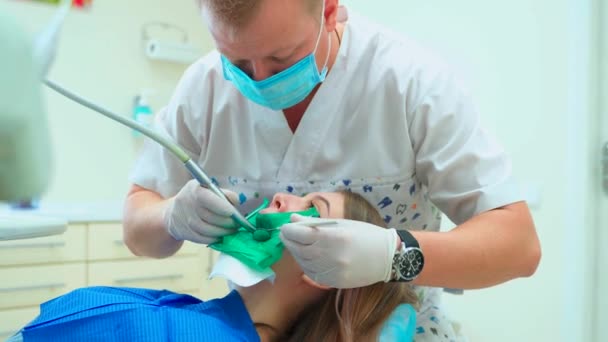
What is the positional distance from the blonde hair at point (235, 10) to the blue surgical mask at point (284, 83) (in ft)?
0.51

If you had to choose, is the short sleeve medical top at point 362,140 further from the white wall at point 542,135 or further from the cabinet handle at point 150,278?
the cabinet handle at point 150,278

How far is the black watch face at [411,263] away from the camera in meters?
1.13

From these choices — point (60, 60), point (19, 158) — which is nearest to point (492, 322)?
point (19, 158)

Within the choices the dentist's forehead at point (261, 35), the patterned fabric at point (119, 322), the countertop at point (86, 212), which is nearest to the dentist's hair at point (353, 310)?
the patterned fabric at point (119, 322)

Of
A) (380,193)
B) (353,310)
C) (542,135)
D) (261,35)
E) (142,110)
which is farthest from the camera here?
(142,110)

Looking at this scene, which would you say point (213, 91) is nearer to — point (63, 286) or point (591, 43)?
point (591, 43)

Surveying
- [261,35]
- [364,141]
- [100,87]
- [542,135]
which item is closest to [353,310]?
[364,141]

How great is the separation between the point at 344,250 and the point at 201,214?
1.06ft

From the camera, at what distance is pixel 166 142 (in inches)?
40.1

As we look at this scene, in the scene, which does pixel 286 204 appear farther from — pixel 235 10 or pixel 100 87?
pixel 100 87

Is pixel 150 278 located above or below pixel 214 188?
below

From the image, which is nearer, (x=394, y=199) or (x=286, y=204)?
(x=286, y=204)

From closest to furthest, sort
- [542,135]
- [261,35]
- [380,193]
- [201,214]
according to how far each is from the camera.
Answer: [261,35] < [201,214] < [380,193] < [542,135]

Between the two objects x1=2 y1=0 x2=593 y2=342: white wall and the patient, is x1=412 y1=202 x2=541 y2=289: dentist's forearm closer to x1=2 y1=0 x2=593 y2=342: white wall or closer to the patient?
the patient
